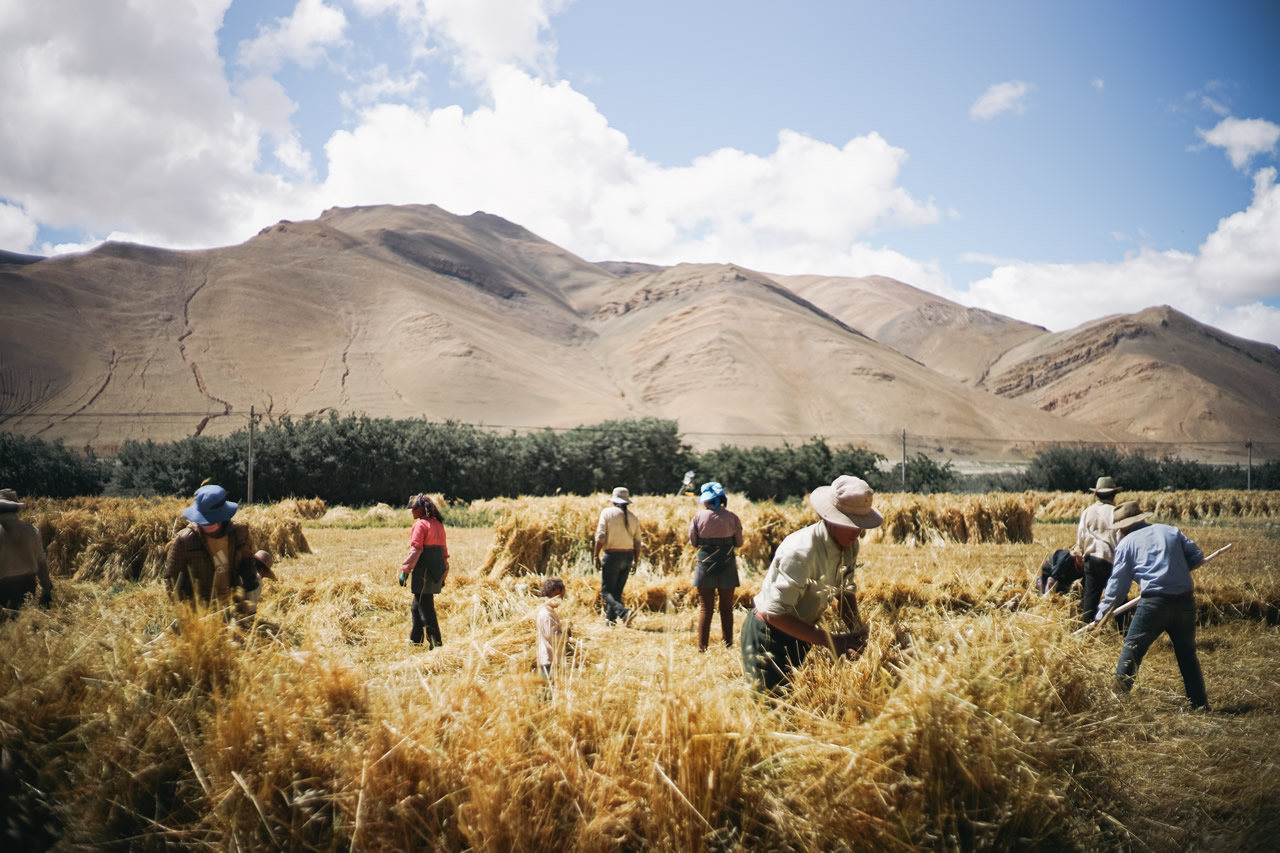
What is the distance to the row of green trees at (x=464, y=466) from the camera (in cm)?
3888

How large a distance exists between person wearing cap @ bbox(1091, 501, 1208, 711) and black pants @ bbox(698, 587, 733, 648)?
133 inches

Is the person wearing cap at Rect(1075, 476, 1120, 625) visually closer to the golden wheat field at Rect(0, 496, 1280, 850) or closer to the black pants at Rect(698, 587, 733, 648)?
the black pants at Rect(698, 587, 733, 648)

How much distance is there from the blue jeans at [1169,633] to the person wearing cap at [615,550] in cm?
487

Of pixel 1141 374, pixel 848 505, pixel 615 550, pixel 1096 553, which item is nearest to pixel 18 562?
pixel 615 550

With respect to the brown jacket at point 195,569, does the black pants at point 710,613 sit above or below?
below

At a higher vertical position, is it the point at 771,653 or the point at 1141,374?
the point at 1141,374

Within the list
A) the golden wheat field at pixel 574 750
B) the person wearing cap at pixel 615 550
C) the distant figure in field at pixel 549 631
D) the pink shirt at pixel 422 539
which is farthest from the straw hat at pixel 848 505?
the person wearing cap at pixel 615 550

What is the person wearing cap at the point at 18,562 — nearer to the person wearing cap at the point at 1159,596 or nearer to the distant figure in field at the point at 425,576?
the distant figure in field at the point at 425,576

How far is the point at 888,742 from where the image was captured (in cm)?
291

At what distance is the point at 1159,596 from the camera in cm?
583

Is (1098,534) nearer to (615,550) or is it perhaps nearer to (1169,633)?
(1169,633)

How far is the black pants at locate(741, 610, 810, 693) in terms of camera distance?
3.90m

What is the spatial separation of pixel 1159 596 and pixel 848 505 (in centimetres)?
364

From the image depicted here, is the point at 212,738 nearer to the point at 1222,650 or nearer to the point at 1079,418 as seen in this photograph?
the point at 1222,650
